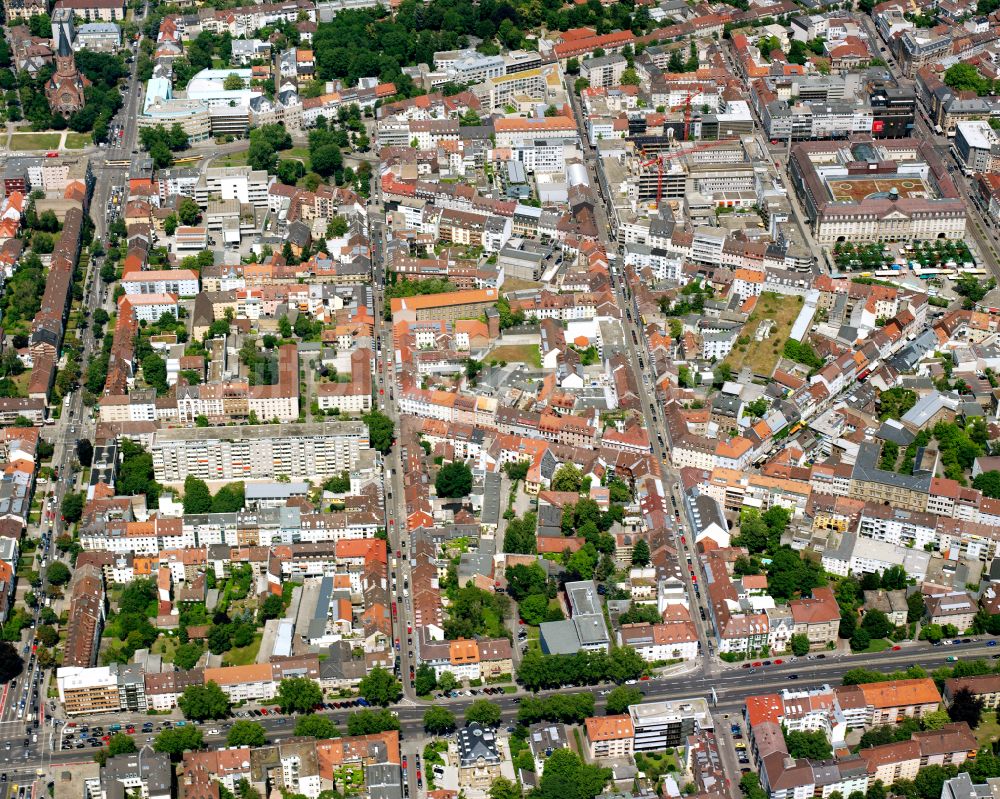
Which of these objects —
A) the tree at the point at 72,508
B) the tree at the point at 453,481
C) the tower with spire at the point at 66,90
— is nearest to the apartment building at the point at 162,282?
the tree at the point at 72,508

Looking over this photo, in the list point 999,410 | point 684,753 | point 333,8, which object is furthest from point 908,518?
point 333,8

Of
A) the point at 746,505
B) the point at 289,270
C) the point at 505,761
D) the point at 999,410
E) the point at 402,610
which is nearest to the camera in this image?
the point at 505,761

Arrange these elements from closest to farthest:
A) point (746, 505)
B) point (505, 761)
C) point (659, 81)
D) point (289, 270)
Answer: point (505, 761) → point (746, 505) → point (289, 270) → point (659, 81)

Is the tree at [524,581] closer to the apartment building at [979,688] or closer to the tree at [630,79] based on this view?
the apartment building at [979,688]

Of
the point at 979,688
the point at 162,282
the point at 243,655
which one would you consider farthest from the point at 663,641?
the point at 162,282

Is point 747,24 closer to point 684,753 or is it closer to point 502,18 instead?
point 502,18

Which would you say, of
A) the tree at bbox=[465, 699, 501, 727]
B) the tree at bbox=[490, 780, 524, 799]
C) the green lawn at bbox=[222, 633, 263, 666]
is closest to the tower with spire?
the green lawn at bbox=[222, 633, 263, 666]

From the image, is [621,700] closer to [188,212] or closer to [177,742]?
[177,742]
